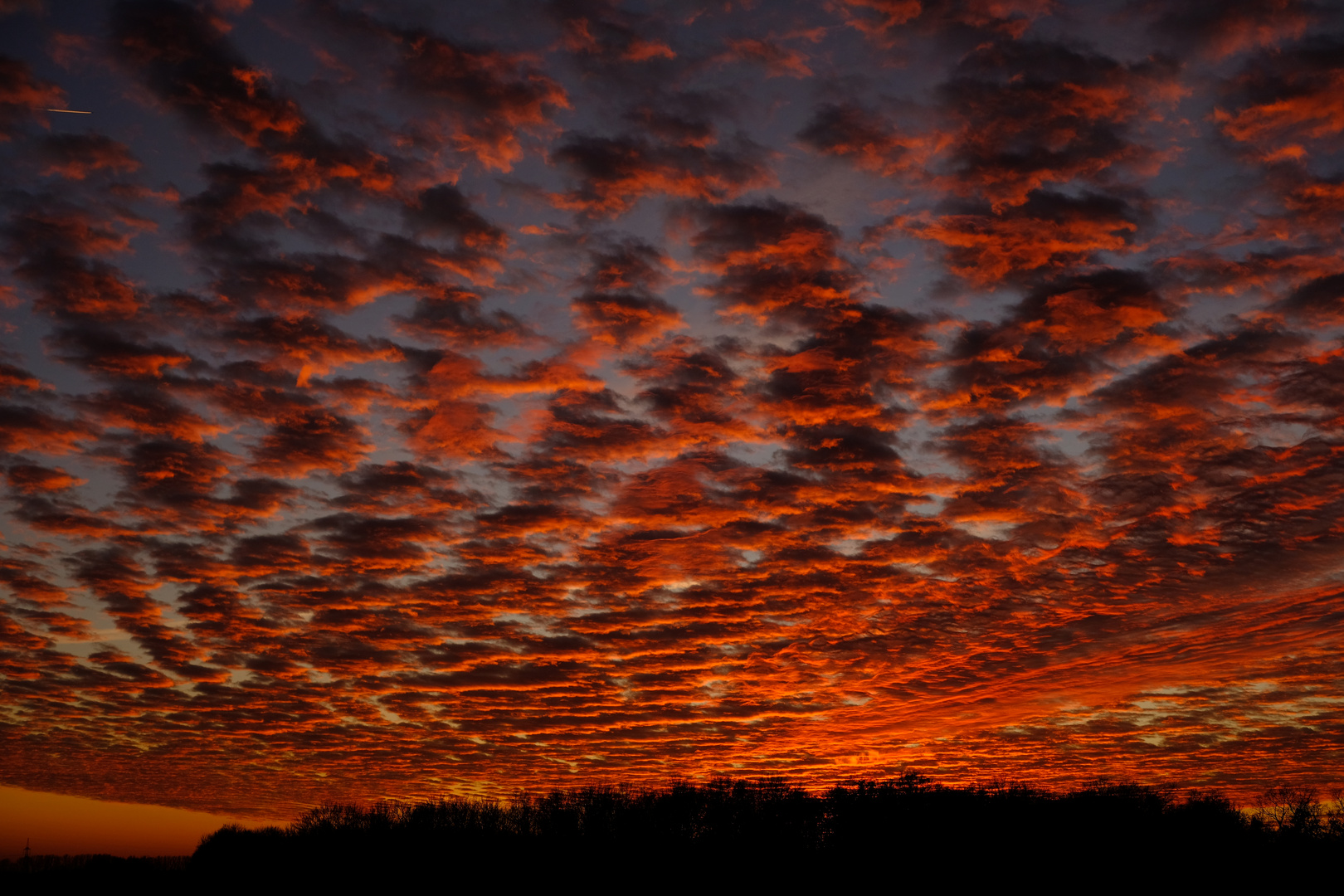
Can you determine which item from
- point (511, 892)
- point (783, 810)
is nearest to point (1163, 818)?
point (783, 810)

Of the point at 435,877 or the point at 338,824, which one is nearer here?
the point at 435,877

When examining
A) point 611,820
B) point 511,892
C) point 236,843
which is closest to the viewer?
point 511,892

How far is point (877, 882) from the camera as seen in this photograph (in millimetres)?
32031

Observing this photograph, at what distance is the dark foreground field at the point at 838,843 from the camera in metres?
31.0

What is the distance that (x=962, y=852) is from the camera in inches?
1293

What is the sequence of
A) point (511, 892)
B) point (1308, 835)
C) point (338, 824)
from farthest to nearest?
point (338, 824)
point (511, 892)
point (1308, 835)

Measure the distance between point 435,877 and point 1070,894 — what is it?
94.2 ft

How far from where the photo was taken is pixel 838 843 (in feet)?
116

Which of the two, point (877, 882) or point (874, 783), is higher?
point (874, 783)

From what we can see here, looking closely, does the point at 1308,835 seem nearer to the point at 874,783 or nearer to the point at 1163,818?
the point at 1163,818

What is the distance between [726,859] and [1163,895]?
16.2m

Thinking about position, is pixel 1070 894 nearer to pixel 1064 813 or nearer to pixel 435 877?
pixel 1064 813

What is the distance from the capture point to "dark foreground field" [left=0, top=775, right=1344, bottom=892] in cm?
3097

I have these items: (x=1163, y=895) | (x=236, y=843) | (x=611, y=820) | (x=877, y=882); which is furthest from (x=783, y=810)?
(x=236, y=843)
